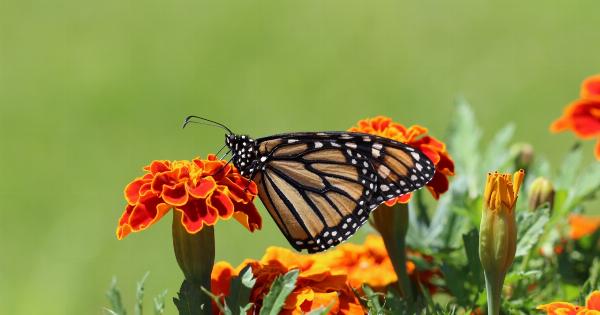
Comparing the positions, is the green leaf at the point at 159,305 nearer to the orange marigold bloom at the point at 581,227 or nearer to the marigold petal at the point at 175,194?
the marigold petal at the point at 175,194

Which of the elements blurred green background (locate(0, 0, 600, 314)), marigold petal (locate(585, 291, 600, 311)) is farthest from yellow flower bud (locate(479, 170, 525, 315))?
blurred green background (locate(0, 0, 600, 314))

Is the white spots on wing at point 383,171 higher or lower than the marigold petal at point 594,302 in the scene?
higher

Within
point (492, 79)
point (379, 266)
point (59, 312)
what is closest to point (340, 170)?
point (379, 266)

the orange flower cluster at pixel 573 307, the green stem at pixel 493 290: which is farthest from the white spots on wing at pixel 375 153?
the orange flower cluster at pixel 573 307

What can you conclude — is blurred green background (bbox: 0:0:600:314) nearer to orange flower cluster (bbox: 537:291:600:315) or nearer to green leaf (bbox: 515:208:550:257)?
green leaf (bbox: 515:208:550:257)

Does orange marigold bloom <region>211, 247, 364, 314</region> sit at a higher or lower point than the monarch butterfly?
lower
